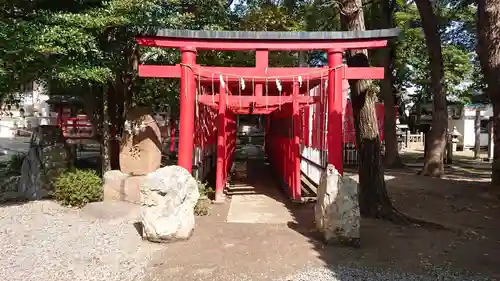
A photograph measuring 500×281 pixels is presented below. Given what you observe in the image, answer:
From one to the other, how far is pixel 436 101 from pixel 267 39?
860cm

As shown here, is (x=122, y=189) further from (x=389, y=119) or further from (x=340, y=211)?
(x=389, y=119)

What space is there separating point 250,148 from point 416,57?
11694 millimetres

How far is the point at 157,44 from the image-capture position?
851 cm

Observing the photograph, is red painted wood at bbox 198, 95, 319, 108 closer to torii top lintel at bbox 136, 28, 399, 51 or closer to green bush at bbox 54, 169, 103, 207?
torii top lintel at bbox 136, 28, 399, 51

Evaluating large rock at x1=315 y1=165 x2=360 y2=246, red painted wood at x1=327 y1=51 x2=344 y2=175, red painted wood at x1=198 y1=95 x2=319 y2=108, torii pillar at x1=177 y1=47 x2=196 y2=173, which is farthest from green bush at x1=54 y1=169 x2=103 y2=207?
large rock at x1=315 y1=165 x2=360 y2=246

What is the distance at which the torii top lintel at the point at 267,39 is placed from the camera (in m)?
8.19

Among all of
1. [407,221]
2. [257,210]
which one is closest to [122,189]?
[257,210]

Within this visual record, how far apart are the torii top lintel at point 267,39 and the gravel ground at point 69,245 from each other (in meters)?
3.30

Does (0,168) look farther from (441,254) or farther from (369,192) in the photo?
(441,254)

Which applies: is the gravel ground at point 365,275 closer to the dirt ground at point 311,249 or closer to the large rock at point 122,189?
the dirt ground at point 311,249

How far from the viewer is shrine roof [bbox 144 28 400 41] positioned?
8.12m

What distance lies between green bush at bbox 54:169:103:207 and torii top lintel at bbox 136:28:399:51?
9.79ft

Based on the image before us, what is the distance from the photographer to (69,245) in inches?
248

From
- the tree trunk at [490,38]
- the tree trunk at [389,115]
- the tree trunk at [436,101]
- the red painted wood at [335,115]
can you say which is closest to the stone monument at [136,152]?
the red painted wood at [335,115]
